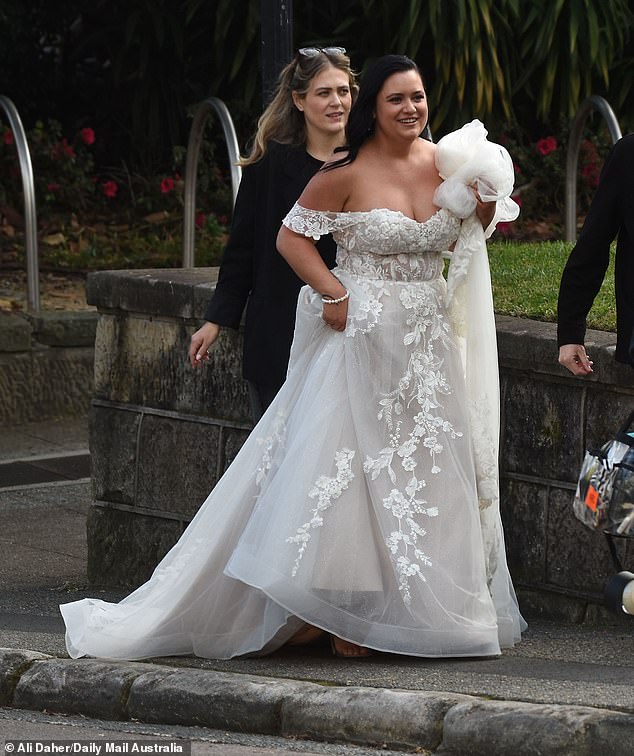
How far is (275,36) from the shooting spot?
20.1 feet

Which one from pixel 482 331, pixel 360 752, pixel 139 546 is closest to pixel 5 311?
pixel 139 546

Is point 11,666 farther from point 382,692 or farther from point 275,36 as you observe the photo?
point 275,36

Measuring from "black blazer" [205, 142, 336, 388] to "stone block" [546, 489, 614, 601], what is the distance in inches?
40.4

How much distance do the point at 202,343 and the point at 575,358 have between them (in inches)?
52.4

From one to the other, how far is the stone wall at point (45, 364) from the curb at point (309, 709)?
15.3ft

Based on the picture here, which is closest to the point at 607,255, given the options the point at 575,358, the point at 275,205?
the point at 575,358

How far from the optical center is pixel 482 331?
4910 millimetres

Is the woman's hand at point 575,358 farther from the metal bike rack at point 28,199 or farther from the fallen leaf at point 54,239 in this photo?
the fallen leaf at point 54,239

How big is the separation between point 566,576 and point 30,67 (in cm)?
894

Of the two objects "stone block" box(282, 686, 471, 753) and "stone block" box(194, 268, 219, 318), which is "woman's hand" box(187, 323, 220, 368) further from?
"stone block" box(282, 686, 471, 753)

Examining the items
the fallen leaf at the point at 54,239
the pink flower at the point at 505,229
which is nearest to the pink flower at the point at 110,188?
the fallen leaf at the point at 54,239

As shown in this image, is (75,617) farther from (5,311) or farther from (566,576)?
(5,311)

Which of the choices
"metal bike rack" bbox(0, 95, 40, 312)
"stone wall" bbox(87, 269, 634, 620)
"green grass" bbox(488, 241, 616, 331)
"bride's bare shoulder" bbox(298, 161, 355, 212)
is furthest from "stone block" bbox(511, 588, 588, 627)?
"metal bike rack" bbox(0, 95, 40, 312)

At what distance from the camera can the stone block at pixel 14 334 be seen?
9469 millimetres
